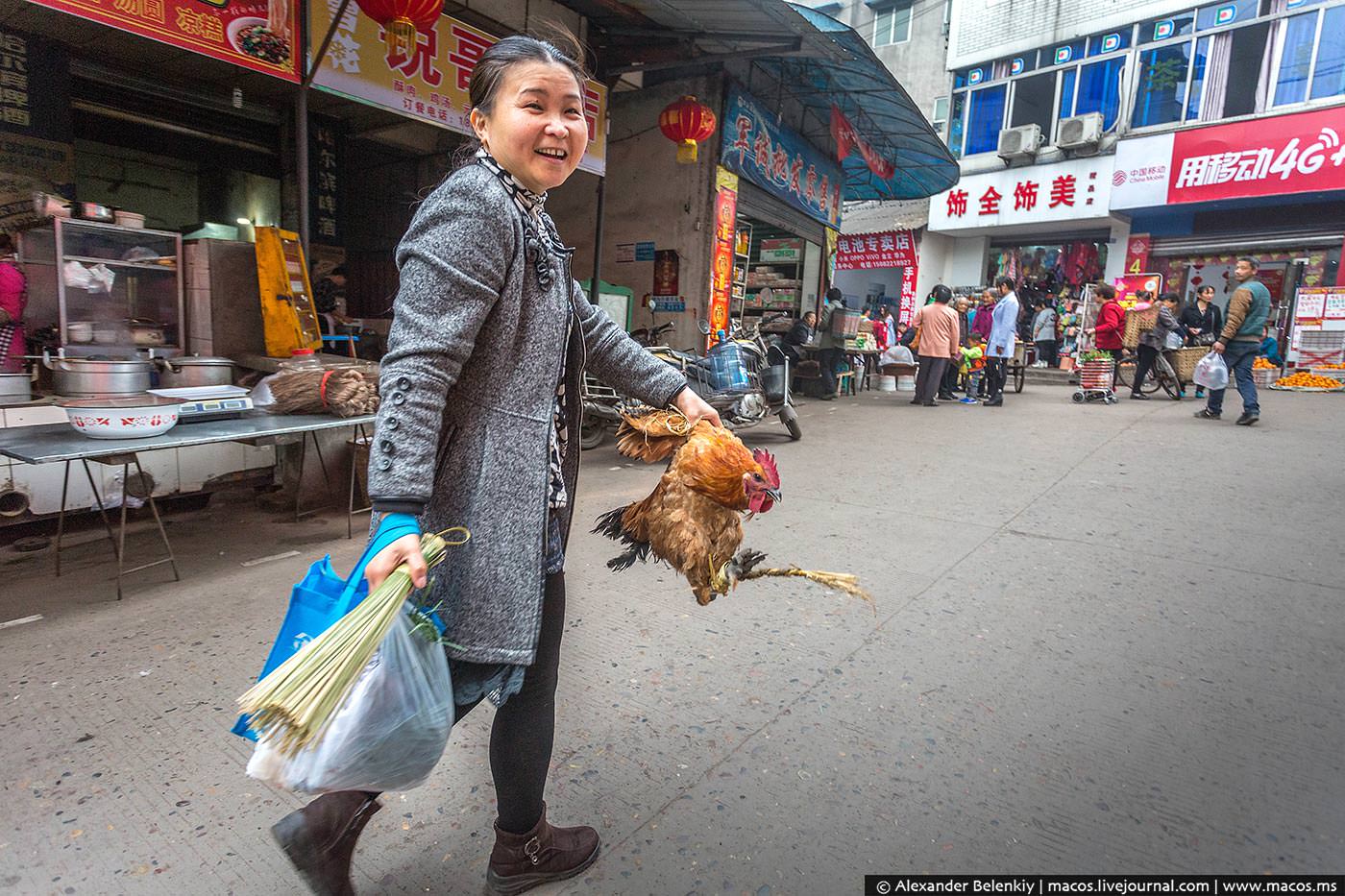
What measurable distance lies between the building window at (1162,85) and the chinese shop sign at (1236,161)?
76cm

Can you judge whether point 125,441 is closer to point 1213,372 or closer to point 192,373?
point 192,373

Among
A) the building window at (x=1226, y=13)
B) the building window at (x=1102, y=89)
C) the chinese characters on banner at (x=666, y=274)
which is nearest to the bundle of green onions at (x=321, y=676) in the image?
the chinese characters on banner at (x=666, y=274)

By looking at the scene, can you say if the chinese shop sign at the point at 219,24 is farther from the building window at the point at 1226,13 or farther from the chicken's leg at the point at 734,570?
the building window at the point at 1226,13

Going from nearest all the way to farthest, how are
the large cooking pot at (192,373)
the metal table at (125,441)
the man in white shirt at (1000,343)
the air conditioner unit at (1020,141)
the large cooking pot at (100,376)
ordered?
the metal table at (125,441)
the large cooking pot at (100,376)
the large cooking pot at (192,373)
the man in white shirt at (1000,343)
the air conditioner unit at (1020,141)

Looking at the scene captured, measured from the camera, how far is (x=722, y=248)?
9516 millimetres

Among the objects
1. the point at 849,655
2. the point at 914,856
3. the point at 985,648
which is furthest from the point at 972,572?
the point at 914,856

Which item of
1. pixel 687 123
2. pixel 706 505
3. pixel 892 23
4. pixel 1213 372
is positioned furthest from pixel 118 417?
pixel 892 23

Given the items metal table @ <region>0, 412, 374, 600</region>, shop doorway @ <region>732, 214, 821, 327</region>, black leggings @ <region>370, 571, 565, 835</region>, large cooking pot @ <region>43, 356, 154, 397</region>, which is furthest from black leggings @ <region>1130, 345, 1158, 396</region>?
large cooking pot @ <region>43, 356, 154, 397</region>

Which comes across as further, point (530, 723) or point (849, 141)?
point (849, 141)

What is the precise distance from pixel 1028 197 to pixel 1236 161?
13.6 ft

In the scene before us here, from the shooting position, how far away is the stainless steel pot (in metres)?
3.85

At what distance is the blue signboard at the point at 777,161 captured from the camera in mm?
9477

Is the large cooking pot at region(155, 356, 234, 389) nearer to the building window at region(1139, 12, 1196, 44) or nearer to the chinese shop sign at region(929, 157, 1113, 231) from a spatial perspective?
the chinese shop sign at region(929, 157, 1113, 231)

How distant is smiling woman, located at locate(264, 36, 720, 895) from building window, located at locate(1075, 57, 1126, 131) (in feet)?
64.0
